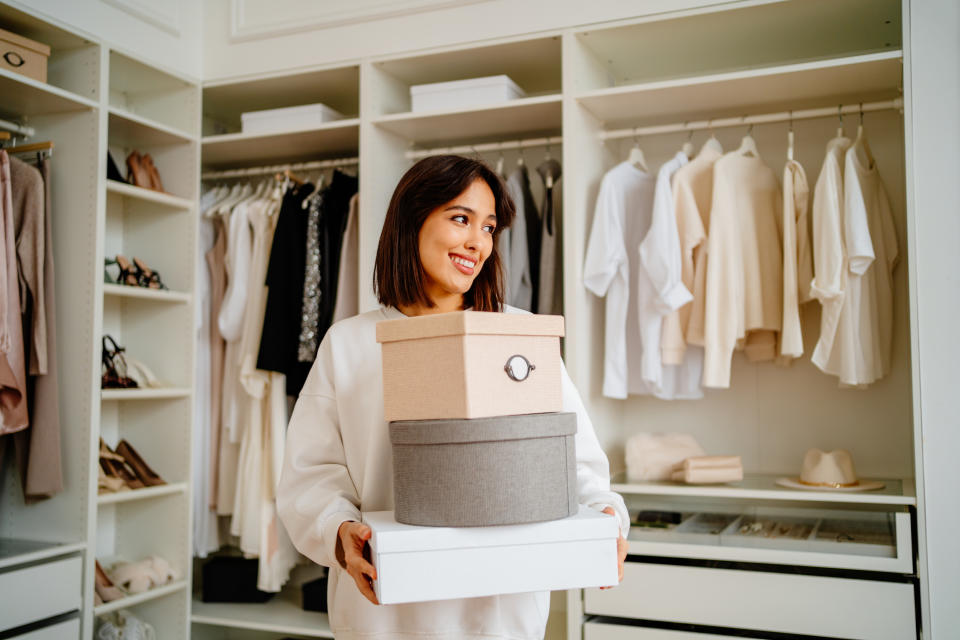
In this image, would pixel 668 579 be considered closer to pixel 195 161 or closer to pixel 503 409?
pixel 503 409

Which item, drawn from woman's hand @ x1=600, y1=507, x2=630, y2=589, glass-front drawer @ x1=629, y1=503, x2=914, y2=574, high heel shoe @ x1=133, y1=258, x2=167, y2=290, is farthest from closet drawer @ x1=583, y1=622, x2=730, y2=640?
high heel shoe @ x1=133, y1=258, x2=167, y2=290

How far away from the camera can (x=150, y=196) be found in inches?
111

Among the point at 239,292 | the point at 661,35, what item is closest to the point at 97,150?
the point at 239,292

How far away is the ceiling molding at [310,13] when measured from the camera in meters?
2.71

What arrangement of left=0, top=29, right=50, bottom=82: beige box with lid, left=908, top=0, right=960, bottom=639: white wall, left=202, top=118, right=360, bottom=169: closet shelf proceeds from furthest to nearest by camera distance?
left=202, top=118, right=360, bottom=169: closet shelf < left=0, top=29, right=50, bottom=82: beige box with lid < left=908, top=0, right=960, bottom=639: white wall

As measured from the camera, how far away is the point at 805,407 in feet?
9.07

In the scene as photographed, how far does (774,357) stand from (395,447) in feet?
5.82

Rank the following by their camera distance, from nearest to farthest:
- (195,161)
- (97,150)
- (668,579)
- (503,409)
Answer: (503,409)
(668,579)
(97,150)
(195,161)

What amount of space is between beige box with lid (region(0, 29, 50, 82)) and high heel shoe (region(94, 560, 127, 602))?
1.49 meters

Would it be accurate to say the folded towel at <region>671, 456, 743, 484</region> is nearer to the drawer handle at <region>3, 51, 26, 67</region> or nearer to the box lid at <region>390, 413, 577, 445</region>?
the box lid at <region>390, 413, 577, 445</region>

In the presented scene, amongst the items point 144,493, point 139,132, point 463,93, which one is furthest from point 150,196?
point 463,93

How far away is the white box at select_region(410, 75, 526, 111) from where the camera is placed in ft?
8.77

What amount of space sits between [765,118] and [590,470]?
1.63m

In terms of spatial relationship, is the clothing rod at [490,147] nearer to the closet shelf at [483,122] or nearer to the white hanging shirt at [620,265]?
the closet shelf at [483,122]
